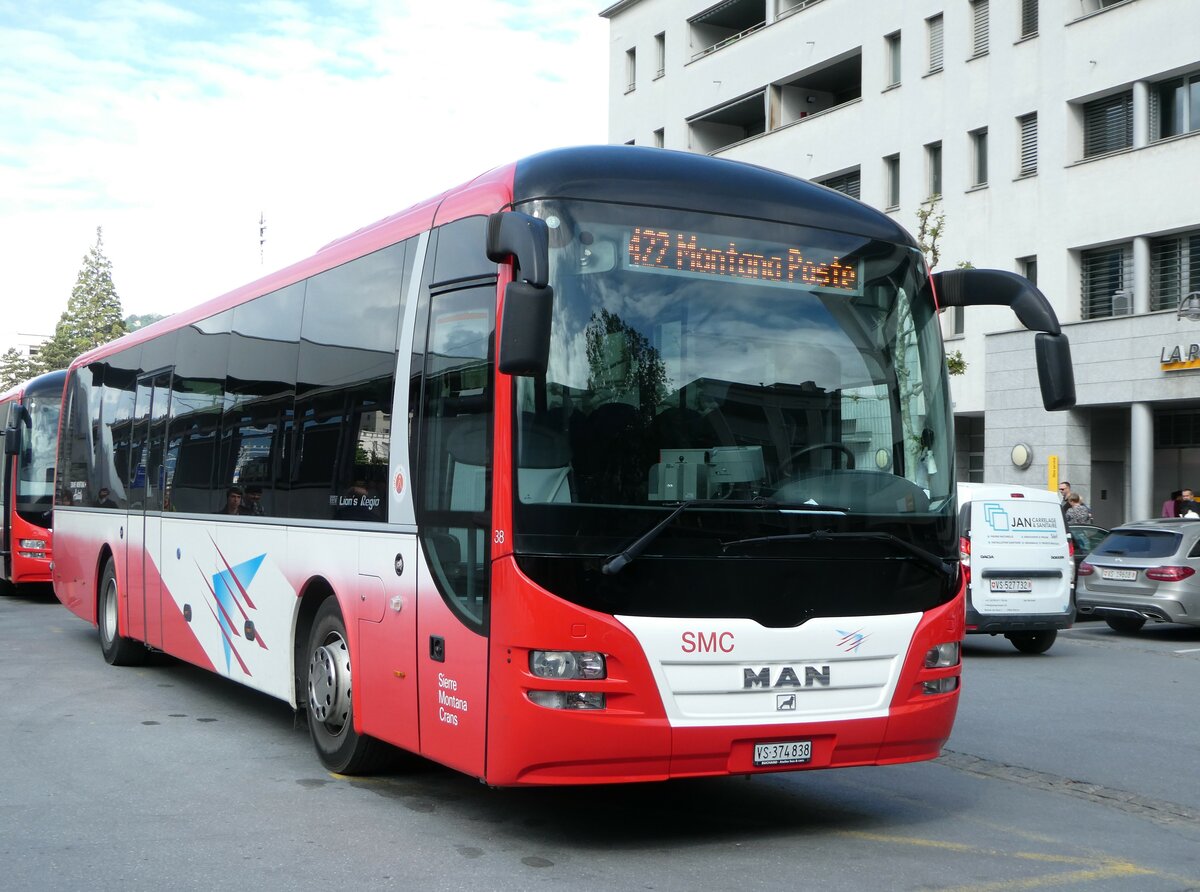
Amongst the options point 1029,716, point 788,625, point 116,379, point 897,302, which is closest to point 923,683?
point 788,625

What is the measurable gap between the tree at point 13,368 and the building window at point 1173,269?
106 metres

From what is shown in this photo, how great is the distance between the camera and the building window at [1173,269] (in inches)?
1162

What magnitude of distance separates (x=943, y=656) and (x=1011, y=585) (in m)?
9.52

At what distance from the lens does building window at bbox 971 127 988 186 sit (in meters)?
34.7

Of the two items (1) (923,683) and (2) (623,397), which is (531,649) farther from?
(1) (923,683)

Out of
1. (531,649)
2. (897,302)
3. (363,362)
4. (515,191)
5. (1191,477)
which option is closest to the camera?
(531,649)

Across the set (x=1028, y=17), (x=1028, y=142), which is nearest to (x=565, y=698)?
(x=1028, y=142)

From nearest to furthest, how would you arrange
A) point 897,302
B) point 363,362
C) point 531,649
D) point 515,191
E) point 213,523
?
point 531,649 → point 515,191 → point 897,302 → point 363,362 → point 213,523

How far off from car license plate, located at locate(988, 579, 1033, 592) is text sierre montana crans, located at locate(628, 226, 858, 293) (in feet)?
32.0

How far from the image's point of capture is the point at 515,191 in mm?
6855

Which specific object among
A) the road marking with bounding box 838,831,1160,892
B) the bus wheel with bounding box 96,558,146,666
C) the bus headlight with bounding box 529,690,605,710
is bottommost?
the road marking with bounding box 838,831,1160,892

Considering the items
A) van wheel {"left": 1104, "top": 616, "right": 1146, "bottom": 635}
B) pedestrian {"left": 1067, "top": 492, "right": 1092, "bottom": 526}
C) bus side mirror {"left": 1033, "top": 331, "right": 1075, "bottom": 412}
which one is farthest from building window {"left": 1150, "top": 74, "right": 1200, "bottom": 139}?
bus side mirror {"left": 1033, "top": 331, "right": 1075, "bottom": 412}

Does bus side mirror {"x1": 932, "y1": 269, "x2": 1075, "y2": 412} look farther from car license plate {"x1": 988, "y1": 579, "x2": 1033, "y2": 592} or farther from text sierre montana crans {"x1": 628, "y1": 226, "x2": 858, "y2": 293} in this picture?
car license plate {"x1": 988, "y1": 579, "x2": 1033, "y2": 592}

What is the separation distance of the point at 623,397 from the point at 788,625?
1295 millimetres
